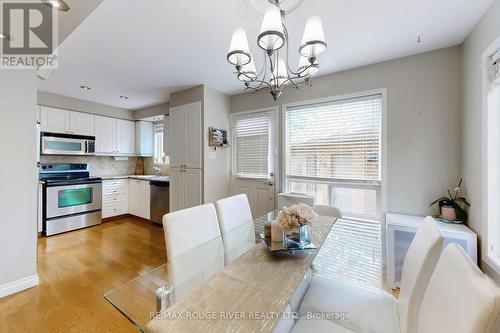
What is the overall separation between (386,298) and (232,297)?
0.97 metres

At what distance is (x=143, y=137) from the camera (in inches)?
188

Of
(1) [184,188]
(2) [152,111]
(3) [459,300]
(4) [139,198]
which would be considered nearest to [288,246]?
(3) [459,300]

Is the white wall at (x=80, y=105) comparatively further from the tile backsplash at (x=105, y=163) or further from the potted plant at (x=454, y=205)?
the potted plant at (x=454, y=205)

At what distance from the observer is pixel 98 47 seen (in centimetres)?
210

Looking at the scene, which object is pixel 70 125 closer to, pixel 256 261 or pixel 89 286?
pixel 89 286

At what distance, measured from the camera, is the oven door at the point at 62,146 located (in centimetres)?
348

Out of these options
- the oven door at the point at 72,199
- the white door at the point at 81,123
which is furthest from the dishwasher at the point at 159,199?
the white door at the point at 81,123

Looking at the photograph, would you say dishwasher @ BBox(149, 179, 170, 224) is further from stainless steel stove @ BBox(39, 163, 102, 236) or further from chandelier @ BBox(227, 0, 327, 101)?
chandelier @ BBox(227, 0, 327, 101)

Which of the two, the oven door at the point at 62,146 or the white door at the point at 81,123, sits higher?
the white door at the point at 81,123

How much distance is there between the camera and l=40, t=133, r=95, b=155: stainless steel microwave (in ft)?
11.4

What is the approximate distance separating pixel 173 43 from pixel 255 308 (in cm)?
229

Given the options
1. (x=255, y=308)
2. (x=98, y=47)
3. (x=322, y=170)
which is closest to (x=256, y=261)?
(x=255, y=308)

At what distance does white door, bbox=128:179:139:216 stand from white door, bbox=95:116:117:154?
789mm

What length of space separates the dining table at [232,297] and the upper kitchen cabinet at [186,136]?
2.13 meters
